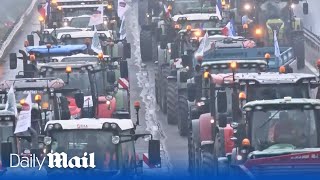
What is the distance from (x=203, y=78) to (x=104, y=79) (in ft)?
13.4

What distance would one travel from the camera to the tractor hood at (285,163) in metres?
19.2

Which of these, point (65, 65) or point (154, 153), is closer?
point (154, 153)

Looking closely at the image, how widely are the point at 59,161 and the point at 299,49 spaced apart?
2432cm

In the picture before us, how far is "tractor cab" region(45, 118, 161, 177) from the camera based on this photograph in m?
20.1

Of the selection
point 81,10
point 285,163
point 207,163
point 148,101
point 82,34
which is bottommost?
point 148,101

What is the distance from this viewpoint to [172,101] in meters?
35.3

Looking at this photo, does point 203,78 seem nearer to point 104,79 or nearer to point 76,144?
point 104,79

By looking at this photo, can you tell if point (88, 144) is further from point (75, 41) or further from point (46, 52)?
point (75, 41)

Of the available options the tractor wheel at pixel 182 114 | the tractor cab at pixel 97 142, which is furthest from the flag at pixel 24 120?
the tractor wheel at pixel 182 114

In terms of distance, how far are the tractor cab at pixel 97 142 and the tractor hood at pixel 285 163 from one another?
1.54 metres

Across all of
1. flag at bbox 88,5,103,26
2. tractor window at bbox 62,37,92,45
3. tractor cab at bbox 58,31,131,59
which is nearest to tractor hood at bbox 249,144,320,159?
tractor cab at bbox 58,31,131,59

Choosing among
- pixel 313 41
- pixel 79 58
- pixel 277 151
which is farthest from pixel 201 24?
pixel 277 151

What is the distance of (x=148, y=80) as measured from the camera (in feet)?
143

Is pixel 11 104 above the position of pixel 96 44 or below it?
below
